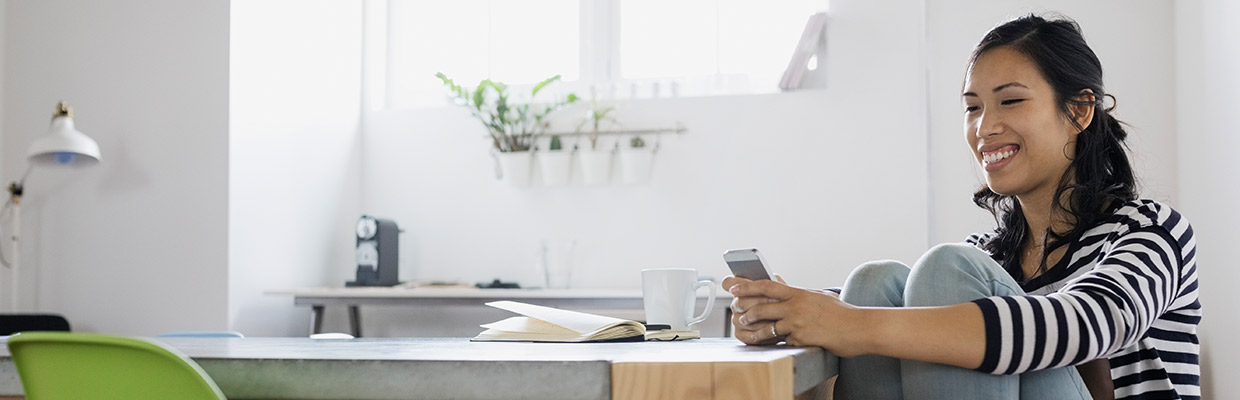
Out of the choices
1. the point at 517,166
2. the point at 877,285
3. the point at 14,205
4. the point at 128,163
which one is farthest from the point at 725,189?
the point at 877,285

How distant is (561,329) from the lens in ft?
4.40

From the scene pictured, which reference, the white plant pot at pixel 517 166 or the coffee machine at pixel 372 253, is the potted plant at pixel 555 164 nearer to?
the white plant pot at pixel 517 166

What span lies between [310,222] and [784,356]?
3.15m

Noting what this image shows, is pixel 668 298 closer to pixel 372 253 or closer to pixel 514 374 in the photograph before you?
pixel 514 374

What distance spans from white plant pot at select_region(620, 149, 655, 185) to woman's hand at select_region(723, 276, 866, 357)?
8.25 feet

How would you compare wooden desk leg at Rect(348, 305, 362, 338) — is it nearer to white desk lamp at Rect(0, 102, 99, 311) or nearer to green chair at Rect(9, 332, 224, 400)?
white desk lamp at Rect(0, 102, 99, 311)

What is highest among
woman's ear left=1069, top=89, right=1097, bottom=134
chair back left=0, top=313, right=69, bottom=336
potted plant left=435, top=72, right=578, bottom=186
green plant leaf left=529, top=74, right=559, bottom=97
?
green plant leaf left=529, top=74, right=559, bottom=97

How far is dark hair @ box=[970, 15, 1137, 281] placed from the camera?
145 centimetres

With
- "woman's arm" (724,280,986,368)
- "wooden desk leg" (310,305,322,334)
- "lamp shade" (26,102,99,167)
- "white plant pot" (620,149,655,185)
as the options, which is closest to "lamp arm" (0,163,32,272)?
"lamp shade" (26,102,99,167)

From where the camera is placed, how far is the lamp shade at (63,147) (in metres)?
3.18

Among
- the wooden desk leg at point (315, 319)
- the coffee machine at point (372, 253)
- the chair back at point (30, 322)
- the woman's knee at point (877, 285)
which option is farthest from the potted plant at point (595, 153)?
the woman's knee at point (877, 285)

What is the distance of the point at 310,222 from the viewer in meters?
3.80

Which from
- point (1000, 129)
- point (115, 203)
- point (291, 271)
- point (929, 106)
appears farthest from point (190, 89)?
point (1000, 129)

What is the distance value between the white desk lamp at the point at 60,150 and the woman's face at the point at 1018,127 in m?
2.71
